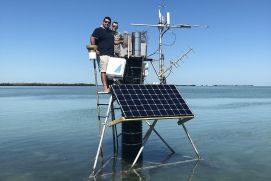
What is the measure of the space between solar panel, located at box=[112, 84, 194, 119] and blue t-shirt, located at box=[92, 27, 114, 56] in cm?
181

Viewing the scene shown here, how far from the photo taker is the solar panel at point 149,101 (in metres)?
14.2

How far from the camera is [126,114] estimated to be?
45.1 ft

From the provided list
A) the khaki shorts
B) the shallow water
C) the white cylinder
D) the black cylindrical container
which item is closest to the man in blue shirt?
the khaki shorts

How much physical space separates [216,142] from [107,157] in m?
7.99

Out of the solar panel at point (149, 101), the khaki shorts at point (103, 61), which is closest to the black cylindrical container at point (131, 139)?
the solar panel at point (149, 101)

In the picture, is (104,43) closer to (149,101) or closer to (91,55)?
(91,55)

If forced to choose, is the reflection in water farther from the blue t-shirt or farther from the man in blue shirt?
the blue t-shirt

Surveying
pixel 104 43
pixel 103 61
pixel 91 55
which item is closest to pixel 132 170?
pixel 103 61

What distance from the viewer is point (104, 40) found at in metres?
15.4

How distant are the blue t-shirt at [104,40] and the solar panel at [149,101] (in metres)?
1.81

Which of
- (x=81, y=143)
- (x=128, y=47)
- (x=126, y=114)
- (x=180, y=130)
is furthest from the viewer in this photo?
(x=180, y=130)

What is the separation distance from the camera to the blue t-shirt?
15.3m

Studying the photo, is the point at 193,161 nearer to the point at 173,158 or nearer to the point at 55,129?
the point at 173,158

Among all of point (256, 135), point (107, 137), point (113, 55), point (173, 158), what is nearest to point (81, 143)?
point (107, 137)
